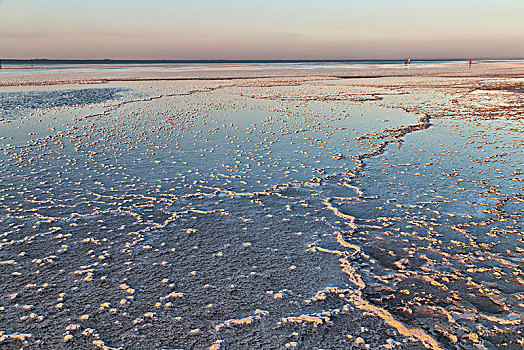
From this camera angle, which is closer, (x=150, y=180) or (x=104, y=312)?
(x=104, y=312)

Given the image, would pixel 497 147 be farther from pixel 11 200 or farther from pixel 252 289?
pixel 11 200

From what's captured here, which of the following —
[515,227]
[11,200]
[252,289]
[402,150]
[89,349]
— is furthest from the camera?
[402,150]

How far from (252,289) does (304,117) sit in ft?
39.7

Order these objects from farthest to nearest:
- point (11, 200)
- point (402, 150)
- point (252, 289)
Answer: point (402, 150) < point (11, 200) < point (252, 289)

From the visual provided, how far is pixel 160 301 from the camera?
385cm

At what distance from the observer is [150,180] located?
7719 millimetres

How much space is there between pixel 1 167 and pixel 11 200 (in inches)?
98.7

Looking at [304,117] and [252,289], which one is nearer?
[252,289]

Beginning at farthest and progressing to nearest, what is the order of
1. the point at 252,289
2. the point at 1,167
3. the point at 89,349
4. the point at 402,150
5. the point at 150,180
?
the point at 402,150
the point at 1,167
the point at 150,180
the point at 252,289
the point at 89,349

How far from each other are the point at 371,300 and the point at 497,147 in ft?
27.0

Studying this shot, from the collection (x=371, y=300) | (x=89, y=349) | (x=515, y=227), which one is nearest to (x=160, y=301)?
(x=89, y=349)

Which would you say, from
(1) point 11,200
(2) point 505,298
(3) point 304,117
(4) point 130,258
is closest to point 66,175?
(1) point 11,200

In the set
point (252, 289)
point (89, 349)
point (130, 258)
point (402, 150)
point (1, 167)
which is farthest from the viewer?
point (402, 150)

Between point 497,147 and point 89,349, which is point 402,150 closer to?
point 497,147
